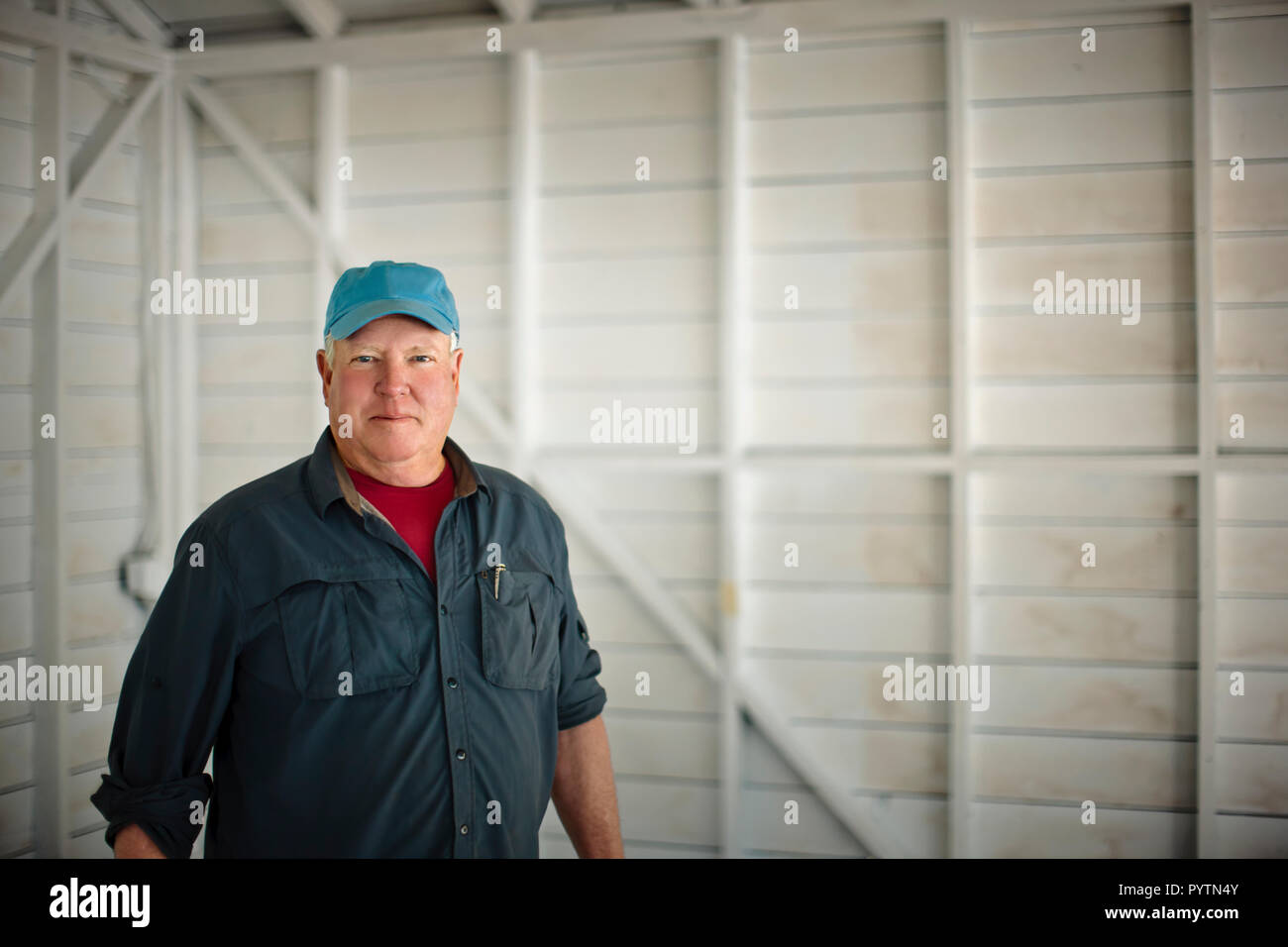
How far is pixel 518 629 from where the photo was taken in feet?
5.30

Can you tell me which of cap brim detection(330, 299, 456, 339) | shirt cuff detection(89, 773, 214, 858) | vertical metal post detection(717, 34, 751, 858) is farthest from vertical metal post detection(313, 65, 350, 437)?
shirt cuff detection(89, 773, 214, 858)

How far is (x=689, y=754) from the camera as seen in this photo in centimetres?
256

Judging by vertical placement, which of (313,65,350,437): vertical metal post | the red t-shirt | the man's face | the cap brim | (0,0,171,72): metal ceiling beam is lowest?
the red t-shirt

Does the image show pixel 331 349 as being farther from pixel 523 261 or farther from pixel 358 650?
pixel 523 261

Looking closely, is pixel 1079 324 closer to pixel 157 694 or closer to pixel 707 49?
pixel 707 49

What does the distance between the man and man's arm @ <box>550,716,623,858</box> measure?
16cm

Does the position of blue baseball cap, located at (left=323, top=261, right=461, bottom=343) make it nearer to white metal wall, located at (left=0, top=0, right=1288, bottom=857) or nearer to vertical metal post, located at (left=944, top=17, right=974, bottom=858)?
white metal wall, located at (left=0, top=0, right=1288, bottom=857)

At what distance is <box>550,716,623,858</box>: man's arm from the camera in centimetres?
180

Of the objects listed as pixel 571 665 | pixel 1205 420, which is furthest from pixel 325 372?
pixel 1205 420

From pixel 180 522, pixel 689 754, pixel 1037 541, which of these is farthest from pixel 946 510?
pixel 180 522

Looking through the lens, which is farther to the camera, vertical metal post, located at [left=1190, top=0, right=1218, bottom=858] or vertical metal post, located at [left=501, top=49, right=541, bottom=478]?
vertical metal post, located at [left=501, top=49, right=541, bottom=478]

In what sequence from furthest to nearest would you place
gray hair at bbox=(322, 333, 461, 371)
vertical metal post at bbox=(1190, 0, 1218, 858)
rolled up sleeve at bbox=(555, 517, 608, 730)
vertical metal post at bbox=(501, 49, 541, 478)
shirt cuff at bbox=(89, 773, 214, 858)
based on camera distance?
vertical metal post at bbox=(501, 49, 541, 478) < vertical metal post at bbox=(1190, 0, 1218, 858) < rolled up sleeve at bbox=(555, 517, 608, 730) < gray hair at bbox=(322, 333, 461, 371) < shirt cuff at bbox=(89, 773, 214, 858)

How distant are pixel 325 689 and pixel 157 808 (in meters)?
0.33
